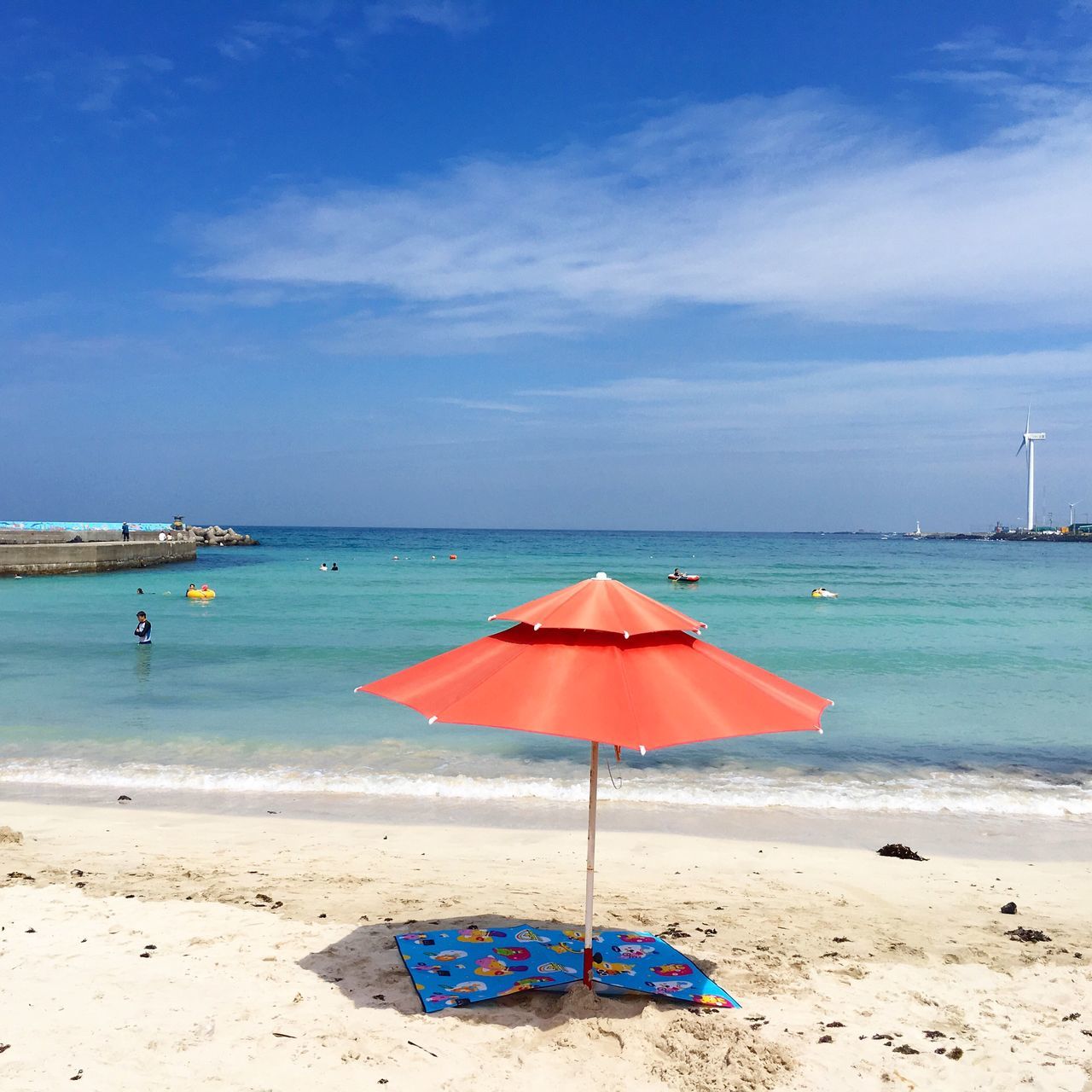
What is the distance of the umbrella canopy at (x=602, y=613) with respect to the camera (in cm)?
438

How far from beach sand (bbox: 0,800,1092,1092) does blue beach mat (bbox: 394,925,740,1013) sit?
0.38 ft

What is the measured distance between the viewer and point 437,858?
26.7ft

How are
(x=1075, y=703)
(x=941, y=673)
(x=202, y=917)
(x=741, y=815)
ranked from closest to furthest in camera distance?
(x=202, y=917)
(x=741, y=815)
(x=1075, y=703)
(x=941, y=673)

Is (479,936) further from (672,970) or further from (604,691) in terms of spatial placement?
(604,691)

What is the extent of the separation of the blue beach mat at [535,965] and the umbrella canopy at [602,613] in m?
2.17

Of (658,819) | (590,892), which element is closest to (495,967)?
(590,892)

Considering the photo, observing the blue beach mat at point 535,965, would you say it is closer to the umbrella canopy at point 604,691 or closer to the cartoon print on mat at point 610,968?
the cartoon print on mat at point 610,968

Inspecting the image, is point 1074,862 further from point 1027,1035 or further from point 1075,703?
→ point 1075,703

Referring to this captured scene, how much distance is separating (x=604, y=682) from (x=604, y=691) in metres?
0.06

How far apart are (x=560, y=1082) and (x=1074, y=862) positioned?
6554 millimetres

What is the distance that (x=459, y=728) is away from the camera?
14.1 metres

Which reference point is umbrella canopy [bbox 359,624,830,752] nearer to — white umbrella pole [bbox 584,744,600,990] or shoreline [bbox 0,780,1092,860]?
white umbrella pole [bbox 584,744,600,990]

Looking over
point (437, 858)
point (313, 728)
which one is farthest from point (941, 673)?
point (437, 858)

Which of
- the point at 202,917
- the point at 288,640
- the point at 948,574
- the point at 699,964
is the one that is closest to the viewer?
the point at 699,964
